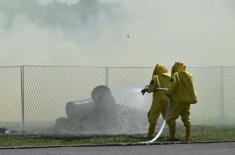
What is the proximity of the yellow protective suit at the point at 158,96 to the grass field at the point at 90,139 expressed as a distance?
48 centimetres

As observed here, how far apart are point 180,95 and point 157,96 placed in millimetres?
914

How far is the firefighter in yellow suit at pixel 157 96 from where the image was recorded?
16984 millimetres

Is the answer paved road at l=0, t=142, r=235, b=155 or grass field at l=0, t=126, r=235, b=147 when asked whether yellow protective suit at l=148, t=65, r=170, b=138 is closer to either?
grass field at l=0, t=126, r=235, b=147

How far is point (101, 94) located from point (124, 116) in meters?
0.93

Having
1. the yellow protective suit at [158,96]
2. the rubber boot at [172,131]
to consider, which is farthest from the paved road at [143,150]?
the yellow protective suit at [158,96]

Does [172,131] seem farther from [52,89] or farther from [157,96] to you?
[52,89]

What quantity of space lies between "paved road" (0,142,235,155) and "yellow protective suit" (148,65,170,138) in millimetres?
2062

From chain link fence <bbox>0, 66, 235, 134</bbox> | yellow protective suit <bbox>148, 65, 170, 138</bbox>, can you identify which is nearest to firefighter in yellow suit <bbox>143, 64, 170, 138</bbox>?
yellow protective suit <bbox>148, 65, 170, 138</bbox>

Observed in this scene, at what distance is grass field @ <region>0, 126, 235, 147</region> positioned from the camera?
15766 millimetres

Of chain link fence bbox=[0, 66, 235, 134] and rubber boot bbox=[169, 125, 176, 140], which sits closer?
rubber boot bbox=[169, 125, 176, 140]

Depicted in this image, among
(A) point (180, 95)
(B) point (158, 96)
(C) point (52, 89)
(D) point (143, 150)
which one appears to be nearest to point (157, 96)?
(B) point (158, 96)

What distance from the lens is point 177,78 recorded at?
16.3 metres

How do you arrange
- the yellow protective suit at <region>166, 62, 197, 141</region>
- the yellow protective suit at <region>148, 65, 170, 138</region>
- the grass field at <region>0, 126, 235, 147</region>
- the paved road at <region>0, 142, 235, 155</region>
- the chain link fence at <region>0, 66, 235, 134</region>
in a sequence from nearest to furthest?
the paved road at <region>0, 142, 235, 155</region>
the grass field at <region>0, 126, 235, 147</region>
the yellow protective suit at <region>166, 62, 197, 141</region>
the yellow protective suit at <region>148, 65, 170, 138</region>
the chain link fence at <region>0, 66, 235, 134</region>

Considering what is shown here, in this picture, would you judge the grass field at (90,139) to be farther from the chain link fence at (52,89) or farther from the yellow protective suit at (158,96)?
the chain link fence at (52,89)
